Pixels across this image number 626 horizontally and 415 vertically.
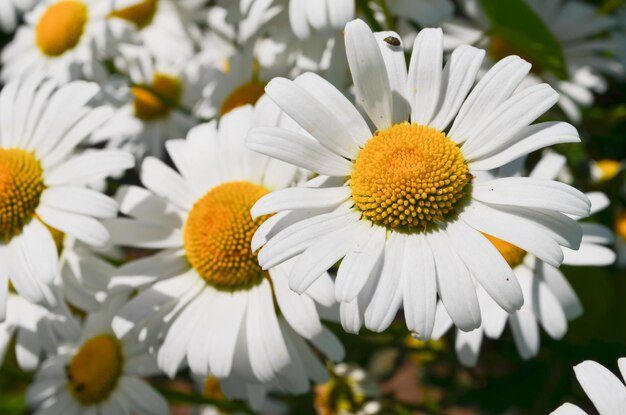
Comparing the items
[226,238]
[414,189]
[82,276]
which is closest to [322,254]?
[414,189]

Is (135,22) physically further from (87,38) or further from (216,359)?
(216,359)

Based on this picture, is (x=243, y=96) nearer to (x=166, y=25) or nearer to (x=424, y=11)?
(x=424, y=11)

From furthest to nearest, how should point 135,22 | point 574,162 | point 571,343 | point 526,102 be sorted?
point 135,22 < point 574,162 < point 571,343 < point 526,102

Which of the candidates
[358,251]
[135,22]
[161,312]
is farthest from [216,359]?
[135,22]

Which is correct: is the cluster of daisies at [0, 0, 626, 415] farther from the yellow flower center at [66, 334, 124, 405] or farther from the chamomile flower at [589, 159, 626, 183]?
the chamomile flower at [589, 159, 626, 183]

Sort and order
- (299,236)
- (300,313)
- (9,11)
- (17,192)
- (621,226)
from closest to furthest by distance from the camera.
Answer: (299,236) → (300,313) → (17,192) → (9,11) → (621,226)
